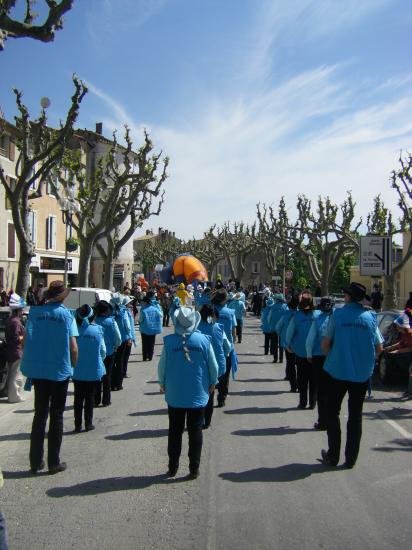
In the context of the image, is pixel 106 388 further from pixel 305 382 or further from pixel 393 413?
pixel 393 413

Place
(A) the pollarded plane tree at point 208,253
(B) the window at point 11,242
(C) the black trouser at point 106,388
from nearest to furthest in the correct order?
(C) the black trouser at point 106,388
(B) the window at point 11,242
(A) the pollarded plane tree at point 208,253

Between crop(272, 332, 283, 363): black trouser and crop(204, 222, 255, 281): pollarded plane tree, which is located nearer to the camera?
crop(272, 332, 283, 363): black trouser

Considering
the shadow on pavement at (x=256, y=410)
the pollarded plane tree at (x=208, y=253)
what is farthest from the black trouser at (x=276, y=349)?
the pollarded plane tree at (x=208, y=253)

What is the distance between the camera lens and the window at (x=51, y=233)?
129ft

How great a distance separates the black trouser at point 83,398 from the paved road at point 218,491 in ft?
0.70

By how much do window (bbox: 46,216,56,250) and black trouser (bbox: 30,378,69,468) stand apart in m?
34.7

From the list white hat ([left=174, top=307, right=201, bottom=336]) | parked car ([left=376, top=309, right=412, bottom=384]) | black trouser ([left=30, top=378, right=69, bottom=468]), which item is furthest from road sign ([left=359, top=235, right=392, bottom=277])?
black trouser ([left=30, top=378, right=69, bottom=468])

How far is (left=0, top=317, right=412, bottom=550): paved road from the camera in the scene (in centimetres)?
430

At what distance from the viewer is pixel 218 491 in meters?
5.27

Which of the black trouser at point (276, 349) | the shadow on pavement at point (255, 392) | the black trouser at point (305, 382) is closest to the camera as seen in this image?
the black trouser at point (305, 382)

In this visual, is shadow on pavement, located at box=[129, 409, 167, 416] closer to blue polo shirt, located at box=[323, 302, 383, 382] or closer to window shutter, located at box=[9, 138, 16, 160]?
blue polo shirt, located at box=[323, 302, 383, 382]

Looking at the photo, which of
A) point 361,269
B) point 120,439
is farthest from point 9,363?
point 361,269

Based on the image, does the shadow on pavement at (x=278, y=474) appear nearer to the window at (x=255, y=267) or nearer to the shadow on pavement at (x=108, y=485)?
the shadow on pavement at (x=108, y=485)

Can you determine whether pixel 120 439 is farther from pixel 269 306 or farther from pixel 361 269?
pixel 361 269
